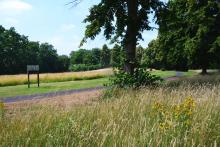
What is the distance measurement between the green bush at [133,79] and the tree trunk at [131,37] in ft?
1.38

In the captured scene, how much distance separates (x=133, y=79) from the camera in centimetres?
1988

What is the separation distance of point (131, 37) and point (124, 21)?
2.88ft

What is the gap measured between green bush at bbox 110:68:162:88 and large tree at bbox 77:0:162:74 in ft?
1.63

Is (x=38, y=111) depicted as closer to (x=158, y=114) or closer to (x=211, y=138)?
(x=158, y=114)

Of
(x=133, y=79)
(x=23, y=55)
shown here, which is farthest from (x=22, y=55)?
(x=133, y=79)

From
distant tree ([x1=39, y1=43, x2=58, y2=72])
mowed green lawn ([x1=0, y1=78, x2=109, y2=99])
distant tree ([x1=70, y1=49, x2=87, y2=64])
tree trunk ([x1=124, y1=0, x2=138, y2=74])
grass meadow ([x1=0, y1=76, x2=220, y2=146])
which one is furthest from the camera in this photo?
distant tree ([x1=70, y1=49, x2=87, y2=64])

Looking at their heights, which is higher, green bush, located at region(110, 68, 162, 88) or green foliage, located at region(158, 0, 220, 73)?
green foliage, located at region(158, 0, 220, 73)

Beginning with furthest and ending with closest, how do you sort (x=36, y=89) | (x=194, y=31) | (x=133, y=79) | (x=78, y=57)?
(x=78, y=57) < (x=194, y=31) < (x=36, y=89) < (x=133, y=79)

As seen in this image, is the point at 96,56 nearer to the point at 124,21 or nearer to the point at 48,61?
the point at 48,61

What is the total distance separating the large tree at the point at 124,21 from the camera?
2105 cm

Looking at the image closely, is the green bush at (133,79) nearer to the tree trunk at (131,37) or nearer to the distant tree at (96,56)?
the tree trunk at (131,37)

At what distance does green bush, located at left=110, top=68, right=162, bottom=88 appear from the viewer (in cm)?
1977

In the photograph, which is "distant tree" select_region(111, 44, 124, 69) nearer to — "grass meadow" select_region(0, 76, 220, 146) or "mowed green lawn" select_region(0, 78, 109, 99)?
"mowed green lawn" select_region(0, 78, 109, 99)

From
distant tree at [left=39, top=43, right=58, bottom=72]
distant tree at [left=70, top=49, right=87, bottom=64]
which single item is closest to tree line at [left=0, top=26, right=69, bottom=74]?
distant tree at [left=39, top=43, right=58, bottom=72]
